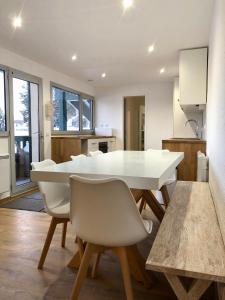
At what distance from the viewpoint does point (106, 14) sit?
279 cm

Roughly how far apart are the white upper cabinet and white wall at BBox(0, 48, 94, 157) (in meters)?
2.68

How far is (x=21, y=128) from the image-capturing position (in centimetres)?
445

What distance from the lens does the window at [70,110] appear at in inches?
217

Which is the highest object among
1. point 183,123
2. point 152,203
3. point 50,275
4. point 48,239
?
point 183,123

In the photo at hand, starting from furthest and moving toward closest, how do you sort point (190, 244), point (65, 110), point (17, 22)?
1. point (65, 110)
2. point (17, 22)
3. point (190, 244)

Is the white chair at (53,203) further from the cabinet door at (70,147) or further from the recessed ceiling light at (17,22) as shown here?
the cabinet door at (70,147)

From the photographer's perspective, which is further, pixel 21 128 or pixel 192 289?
pixel 21 128

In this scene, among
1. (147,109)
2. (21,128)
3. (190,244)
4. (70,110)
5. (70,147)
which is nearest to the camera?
(190,244)

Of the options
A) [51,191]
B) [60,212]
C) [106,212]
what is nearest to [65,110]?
[51,191]

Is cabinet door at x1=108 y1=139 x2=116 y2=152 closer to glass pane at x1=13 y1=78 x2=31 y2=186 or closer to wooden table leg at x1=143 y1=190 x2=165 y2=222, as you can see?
glass pane at x1=13 y1=78 x2=31 y2=186

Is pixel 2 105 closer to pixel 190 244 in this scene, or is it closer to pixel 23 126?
pixel 23 126

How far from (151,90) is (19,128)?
12.4 ft

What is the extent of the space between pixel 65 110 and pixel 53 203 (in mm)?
4105

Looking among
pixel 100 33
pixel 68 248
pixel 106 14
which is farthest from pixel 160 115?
pixel 68 248
